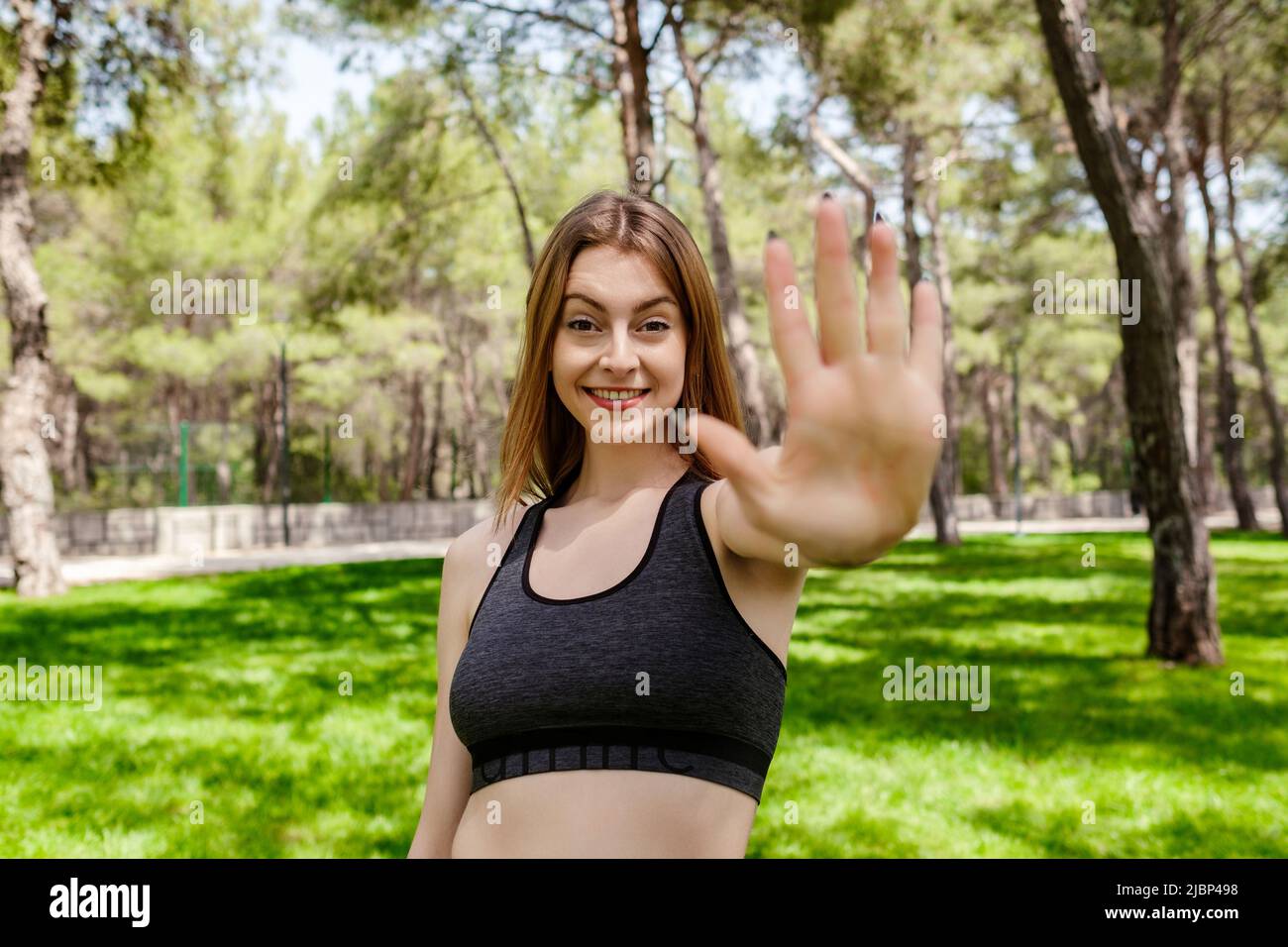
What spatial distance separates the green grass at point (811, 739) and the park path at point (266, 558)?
514cm

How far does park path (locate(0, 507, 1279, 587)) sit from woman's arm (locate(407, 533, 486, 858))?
1457cm

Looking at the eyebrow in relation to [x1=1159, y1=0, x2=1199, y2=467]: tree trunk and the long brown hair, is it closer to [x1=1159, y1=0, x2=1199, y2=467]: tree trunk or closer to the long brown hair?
the long brown hair

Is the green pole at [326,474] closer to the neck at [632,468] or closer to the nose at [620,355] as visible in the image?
the neck at [632,468]

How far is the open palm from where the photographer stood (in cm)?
110

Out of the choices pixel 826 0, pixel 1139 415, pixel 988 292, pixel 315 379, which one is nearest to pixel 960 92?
pixel 826 0

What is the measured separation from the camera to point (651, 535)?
1.61m

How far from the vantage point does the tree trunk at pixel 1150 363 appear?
320 inches

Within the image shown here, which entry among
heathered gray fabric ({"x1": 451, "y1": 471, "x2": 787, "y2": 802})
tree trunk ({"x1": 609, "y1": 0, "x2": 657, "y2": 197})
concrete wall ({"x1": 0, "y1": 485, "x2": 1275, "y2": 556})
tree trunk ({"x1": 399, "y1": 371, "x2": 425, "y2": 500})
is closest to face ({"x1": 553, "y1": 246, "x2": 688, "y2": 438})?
heathered gray fabric ({"x1": 451, "y1": 471, "x2": 787, "y2": 802})

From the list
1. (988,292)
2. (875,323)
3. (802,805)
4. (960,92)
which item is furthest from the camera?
(988,292)

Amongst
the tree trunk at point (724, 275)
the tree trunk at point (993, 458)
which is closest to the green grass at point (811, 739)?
the tree trunk at point (724, 275)

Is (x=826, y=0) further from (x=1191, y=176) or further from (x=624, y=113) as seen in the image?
(x=1191, y=176)

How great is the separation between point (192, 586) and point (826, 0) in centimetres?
1135

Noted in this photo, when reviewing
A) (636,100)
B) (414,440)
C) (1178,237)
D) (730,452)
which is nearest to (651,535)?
(730,452)
